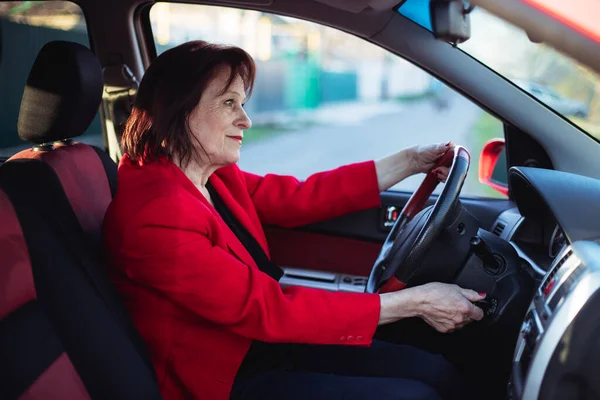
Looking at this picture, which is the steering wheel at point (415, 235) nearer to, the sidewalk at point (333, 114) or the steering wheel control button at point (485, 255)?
the steering wheel control button at point (485, 255)

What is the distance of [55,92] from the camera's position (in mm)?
1673

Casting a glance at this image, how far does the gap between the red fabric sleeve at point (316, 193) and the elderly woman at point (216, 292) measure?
34 cm

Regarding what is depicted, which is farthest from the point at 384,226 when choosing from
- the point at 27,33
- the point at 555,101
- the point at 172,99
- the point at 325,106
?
the point at 325,106

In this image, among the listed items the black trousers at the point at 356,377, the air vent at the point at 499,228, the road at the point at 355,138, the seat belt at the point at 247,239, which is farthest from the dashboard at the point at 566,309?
the road at the point at 355,138

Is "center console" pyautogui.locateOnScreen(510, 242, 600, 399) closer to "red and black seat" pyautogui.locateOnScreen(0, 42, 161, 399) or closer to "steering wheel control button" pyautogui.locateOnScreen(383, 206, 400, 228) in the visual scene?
"red and black seat" pyautogui.locateOnScreen(0, 42, 161, 399)

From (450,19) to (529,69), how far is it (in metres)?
0.33

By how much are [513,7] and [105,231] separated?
1.02 m

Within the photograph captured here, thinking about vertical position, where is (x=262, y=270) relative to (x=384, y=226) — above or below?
above

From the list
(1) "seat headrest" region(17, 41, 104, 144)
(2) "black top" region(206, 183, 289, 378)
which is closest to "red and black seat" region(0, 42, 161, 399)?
(1) "seat headrest" region(17, 41, 104, 144)

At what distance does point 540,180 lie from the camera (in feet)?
5.02

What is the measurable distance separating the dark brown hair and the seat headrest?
142 mm

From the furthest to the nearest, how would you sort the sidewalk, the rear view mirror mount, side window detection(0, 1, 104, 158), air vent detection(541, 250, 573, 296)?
the sidewalk < side window detection(0, 1, 104, 158) < the rear view mirror mount < air vent detection(541, 250, 573, 296)

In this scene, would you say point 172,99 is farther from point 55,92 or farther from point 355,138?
point 355,138

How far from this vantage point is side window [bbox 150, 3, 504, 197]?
3040 millimetres
